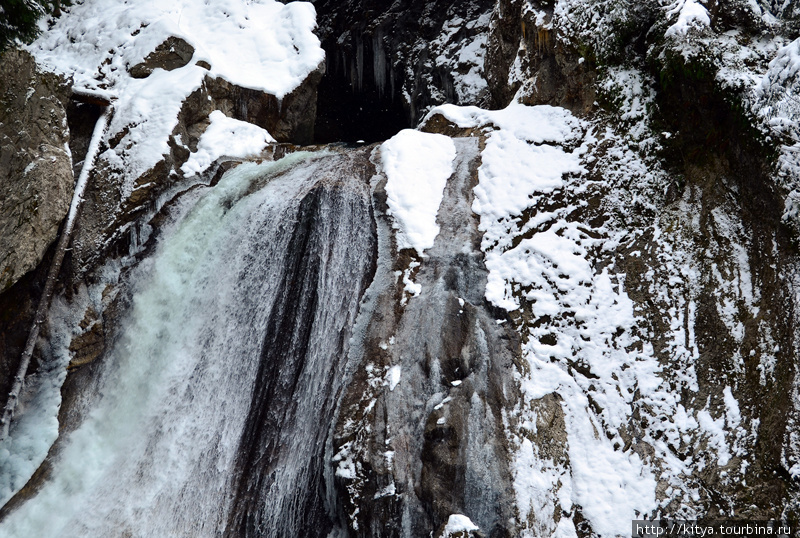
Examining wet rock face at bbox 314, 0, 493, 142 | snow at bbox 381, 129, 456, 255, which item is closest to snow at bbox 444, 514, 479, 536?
snow at bbox 381, 129, 456, 255

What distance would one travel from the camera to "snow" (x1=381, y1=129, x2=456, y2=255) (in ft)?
22.6

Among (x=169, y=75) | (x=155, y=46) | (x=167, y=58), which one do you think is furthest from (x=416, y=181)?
(x=155, y=46)

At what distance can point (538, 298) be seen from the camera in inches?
245

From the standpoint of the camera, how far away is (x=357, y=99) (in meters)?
16.9

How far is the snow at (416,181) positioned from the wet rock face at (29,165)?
4.74 m

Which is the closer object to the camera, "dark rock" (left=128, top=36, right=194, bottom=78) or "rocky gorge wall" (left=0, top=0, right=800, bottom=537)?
"rocky gorge wall" (left=0, top=0, right=800, bottom=537)

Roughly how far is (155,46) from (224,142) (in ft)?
9.32

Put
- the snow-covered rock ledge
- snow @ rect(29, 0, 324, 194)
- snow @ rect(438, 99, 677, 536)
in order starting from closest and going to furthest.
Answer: snow @ rect(438, 99, 677, 536) < the snow-covered rock ledge < snow @ rect(29, 0, 324, 194)

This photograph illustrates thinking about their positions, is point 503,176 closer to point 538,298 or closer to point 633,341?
point 538,298

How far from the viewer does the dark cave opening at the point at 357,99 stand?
54.0 ft

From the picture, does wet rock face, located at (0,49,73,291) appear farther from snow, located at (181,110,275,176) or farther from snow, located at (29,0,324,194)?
snow, located at (181,110,275,176)

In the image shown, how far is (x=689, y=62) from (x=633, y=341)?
3481 mm

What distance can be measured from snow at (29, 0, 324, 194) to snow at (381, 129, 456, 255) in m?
4.00

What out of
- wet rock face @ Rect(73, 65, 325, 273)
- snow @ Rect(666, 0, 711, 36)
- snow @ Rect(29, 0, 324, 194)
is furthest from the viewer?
snow @ Rect(29, 0, 324, 194)
